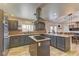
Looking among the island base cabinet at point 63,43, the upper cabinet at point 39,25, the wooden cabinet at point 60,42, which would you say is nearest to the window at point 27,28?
the upper cabinet at point 39,25

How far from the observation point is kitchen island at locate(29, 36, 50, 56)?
7.87 feet

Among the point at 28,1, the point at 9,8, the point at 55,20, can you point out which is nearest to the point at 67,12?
the point at 55,20

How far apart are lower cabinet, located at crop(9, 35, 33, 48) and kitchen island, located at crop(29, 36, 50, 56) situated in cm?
12

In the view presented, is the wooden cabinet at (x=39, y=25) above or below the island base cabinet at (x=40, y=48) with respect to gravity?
above

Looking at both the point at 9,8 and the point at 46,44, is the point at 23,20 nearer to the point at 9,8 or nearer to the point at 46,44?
the point at 9,8

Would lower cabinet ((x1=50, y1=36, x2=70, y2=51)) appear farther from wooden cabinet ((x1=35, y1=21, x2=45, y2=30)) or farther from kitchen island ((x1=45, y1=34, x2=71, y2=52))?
wooden cabinet ((x1=35, y1=21, x2=45, y2=30))

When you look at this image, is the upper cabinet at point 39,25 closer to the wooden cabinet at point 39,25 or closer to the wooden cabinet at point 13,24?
the wooden cabinet at point 39,25

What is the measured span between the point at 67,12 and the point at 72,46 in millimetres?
806

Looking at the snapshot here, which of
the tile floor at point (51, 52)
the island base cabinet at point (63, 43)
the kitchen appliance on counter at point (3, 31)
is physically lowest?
the tile floor at point (51, 52)

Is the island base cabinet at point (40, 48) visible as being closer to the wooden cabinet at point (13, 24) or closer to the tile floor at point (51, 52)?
the tile floor at point (51, 52)

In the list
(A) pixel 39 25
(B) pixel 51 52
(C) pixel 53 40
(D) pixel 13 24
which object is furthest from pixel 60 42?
(D) pixel 13 24

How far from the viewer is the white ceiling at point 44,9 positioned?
2365 mm

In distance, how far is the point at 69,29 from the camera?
236cm

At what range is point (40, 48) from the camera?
2.40 metres
